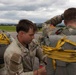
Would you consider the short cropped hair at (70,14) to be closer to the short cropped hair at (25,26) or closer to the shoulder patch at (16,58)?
the short cropped hair at (25,26)

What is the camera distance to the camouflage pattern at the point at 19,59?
16.2 feet

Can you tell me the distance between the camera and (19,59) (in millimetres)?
4930

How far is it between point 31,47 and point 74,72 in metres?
1.24

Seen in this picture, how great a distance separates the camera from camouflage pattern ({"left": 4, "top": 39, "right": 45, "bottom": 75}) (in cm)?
493

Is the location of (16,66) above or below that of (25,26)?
below

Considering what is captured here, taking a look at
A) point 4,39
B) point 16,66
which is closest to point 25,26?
point 16,66

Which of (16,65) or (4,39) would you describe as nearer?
(16,65)

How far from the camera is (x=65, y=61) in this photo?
4344mm

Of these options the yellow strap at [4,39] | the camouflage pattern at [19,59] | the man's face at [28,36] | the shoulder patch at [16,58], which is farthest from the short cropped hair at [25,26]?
the yellow strap at [4,39]

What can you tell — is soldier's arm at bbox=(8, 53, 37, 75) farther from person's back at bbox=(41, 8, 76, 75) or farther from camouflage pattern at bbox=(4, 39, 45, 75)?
person's back at bbox=(41, 8, 76, 75)

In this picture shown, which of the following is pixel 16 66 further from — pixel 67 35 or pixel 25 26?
pixel 67 35

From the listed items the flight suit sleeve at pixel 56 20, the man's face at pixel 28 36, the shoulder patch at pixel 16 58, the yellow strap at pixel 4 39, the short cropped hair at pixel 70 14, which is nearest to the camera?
the short cropped hair at pixel 70 14

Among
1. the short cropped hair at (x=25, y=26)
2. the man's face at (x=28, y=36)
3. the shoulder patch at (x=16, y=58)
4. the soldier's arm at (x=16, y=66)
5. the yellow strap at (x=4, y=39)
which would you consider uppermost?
the short cropped hair at (x=25, y=26)

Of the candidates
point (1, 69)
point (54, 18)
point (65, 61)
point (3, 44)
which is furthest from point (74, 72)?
point (1, 69)
